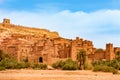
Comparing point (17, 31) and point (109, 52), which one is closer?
point (109, 52)

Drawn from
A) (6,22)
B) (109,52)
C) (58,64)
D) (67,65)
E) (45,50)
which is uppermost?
(6,22)

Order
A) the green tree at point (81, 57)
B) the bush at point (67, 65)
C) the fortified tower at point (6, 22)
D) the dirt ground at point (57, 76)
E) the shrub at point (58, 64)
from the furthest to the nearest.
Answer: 1. the fortified tower at point (6, 22)
2. the shrub at point (58, 64)
3. the green tree at point (81, 57)
4. the bush at point (67, 65)
5. the dirt ground at point (57, 76)

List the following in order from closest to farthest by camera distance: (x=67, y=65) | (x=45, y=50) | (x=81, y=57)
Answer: (x=67, y=65), (x=81, y=57), (x=45, y=50)

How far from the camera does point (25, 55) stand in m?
67.2

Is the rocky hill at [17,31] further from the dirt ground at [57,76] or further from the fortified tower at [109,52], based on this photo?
the dirt ground at [57,76]

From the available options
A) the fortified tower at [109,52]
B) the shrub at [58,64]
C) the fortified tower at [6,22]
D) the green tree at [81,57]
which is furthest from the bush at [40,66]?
the fortified tower at [6,22]

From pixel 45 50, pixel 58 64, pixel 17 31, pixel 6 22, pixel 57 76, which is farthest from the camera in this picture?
pixel 17 31

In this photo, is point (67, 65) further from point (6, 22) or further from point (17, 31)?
point (6, 22)

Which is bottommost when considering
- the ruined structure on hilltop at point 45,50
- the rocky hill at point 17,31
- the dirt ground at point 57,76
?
the dirt ground at point 57,76

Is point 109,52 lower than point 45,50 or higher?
lower

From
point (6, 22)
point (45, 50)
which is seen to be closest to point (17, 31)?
point (6, 22)

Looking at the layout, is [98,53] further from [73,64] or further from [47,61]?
[73,64]

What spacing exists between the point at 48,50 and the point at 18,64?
12494 millimetres

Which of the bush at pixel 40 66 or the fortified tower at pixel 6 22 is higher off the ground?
the fortified tower at pixel 6 22
